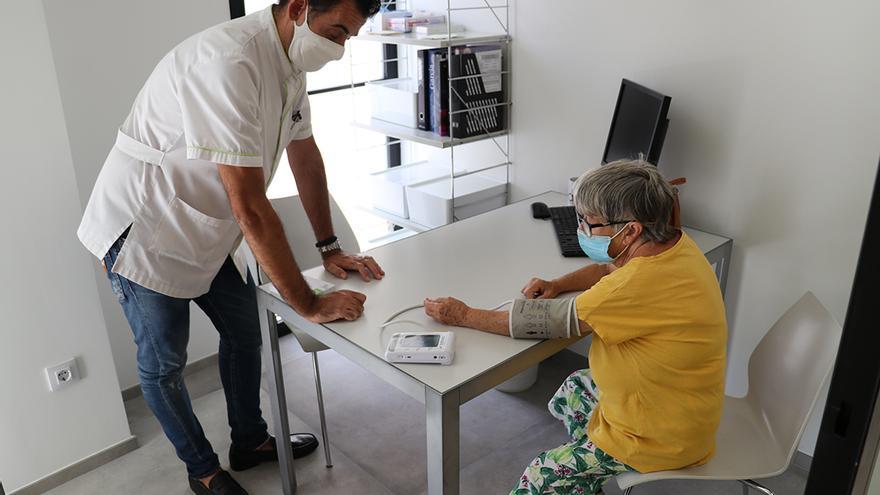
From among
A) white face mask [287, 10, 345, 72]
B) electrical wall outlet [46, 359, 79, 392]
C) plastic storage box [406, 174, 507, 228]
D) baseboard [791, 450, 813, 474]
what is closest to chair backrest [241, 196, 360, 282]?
plastic storage box [406, 174, 507, 228]

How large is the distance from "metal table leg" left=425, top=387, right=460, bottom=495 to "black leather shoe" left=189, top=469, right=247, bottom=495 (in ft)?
A: 3.04

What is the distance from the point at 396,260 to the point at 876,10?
1504mm

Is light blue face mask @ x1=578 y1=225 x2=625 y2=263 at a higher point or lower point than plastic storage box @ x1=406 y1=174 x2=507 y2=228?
higher

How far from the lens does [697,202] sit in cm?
241

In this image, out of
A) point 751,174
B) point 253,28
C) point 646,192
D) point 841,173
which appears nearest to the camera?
point 646,192

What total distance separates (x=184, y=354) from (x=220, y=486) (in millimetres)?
458

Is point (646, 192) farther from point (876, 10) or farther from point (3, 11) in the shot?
point (3, 11)

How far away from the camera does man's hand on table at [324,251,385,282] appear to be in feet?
6.62

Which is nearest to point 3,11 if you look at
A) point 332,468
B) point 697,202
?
point 332,468

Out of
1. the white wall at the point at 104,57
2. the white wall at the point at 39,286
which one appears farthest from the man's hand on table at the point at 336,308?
the white wall at the point at 104,57

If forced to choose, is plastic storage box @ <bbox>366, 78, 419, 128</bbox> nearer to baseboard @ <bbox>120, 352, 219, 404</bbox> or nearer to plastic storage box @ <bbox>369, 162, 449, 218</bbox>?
plastic storage box @ <bbox>369, 162, 449, 218</bbox>

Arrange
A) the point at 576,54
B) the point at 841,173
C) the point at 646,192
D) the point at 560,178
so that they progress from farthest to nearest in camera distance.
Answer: the point at 560,178 < the point at 576,54 < the point at 841,173 < the point at 646,192

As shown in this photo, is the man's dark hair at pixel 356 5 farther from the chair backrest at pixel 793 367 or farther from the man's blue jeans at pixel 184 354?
the chair backrest at pixel 793 367

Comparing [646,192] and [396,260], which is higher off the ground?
[646,192]
